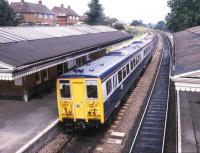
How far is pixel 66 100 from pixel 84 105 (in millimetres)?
879

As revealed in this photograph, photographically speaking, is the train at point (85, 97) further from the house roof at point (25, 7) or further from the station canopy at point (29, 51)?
the house roof at point (25, 7)

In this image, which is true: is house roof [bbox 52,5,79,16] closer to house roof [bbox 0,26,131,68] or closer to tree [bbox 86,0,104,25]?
tree [bbox 86,0,104,25]

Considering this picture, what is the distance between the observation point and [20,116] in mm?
15211

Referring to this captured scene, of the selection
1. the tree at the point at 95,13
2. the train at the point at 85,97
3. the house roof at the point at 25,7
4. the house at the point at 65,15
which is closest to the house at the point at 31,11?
the house roof at the point at 25,7

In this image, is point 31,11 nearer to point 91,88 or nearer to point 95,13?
point 95,13

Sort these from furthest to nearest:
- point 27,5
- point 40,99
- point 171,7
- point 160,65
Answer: point 27,5
point 171,7
point 160,65
point 40,99

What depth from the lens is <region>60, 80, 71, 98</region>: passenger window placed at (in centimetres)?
1286

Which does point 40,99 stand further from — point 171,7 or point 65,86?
point 171,7

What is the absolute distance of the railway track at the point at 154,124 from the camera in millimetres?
12148

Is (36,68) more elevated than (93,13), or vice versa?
(93,13)

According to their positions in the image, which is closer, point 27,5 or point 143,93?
point 143,93

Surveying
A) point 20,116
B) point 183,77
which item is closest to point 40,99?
point 20,116

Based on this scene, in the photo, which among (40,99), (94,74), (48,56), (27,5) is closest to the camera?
(94,74)

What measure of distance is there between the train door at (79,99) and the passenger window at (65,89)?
289 millimetres
